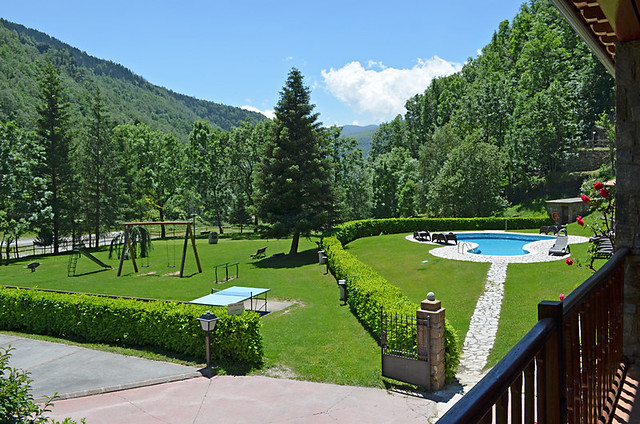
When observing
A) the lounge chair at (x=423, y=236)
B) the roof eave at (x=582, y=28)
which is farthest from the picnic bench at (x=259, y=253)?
the roof eave at (x=582, y=28)

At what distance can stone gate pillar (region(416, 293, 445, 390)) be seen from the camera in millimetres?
8602

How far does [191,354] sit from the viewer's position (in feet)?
36.1

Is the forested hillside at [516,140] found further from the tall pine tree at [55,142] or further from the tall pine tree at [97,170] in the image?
the tall pine tree at [55,142]

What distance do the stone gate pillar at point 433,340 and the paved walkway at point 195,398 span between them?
1.94 ft

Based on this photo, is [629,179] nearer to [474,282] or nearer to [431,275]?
[474,282]

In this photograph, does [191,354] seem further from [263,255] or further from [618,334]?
[263,255]

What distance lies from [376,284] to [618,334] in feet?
31.5

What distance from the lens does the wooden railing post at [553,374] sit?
1799mm

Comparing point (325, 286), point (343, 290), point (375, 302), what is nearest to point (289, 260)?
point (325, 286)

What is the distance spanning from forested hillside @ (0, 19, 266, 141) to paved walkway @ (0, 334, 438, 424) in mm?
53095

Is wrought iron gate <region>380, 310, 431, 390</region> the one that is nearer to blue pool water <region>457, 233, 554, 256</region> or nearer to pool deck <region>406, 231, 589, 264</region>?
pool deck <region>406, 231, 589, 264</region>

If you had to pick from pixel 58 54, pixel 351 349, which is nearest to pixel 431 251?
pixel 351 349

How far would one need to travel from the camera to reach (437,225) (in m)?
34.1

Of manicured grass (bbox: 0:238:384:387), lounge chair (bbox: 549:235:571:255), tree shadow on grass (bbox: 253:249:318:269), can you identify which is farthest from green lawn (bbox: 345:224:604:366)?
tree shadow on grass (bbox: 253:249:318:269)
